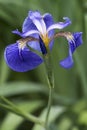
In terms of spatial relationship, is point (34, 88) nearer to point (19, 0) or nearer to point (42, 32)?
point (19, 0)

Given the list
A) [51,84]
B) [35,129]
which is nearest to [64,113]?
[35,129]

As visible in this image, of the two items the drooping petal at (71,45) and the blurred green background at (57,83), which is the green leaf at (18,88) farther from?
the drooping petal at (71,45)

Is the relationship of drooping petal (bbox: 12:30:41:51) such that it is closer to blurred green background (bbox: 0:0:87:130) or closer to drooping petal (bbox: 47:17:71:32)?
drooping petal (bbox: 47:17:71:32)

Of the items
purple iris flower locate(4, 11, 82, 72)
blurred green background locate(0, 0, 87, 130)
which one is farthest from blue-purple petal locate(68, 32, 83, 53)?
blurred green background locate(0, 0, 87, 130)

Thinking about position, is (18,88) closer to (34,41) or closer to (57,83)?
(57,83)

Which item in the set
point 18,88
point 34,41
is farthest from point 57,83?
point 34,41
